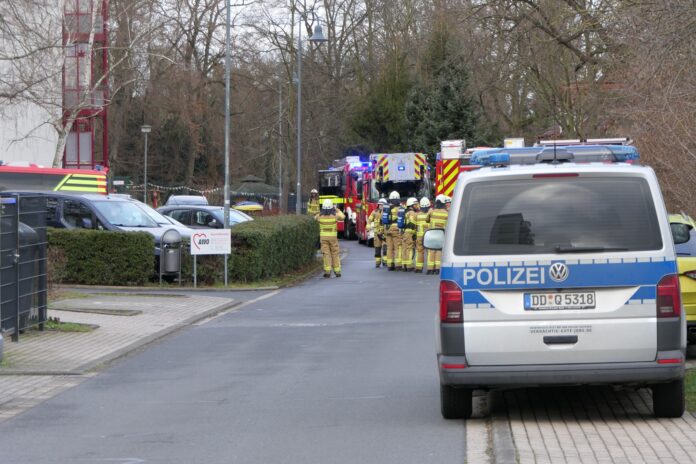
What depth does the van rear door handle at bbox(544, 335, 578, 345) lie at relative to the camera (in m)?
8.94

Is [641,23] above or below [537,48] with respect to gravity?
below

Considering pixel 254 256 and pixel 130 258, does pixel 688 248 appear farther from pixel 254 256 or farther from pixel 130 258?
pixel 130 258

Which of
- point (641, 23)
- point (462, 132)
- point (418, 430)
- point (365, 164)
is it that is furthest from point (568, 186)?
point (462, 132)

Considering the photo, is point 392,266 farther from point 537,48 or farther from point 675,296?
point 675,296

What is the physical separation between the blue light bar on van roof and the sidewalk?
184 inches

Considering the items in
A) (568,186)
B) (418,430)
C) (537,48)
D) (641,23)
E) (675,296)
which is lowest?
(418,430)

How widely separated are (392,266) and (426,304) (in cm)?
1118

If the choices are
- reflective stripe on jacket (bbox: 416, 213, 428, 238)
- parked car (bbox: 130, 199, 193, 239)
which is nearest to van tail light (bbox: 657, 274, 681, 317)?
parked car (bbox: 130, 199, 193, 239)

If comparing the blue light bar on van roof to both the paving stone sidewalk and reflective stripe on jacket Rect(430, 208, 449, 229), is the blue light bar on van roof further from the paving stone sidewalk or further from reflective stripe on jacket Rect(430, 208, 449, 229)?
reflective stripe on jacket Rect(430, 208, 449, 229)

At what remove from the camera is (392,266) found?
32688 millimetres

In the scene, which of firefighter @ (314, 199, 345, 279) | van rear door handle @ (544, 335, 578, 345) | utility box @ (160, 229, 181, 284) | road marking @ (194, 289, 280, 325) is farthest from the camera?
firefighter @ (314, 199, 345, 279)

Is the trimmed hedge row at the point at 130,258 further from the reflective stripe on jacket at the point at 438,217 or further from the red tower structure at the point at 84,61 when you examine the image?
the red tower structure at the point at 84,61

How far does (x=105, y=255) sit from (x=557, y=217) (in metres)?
18.4

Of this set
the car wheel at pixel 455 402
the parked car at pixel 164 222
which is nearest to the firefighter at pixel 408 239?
the parked car at pixel 164 222
